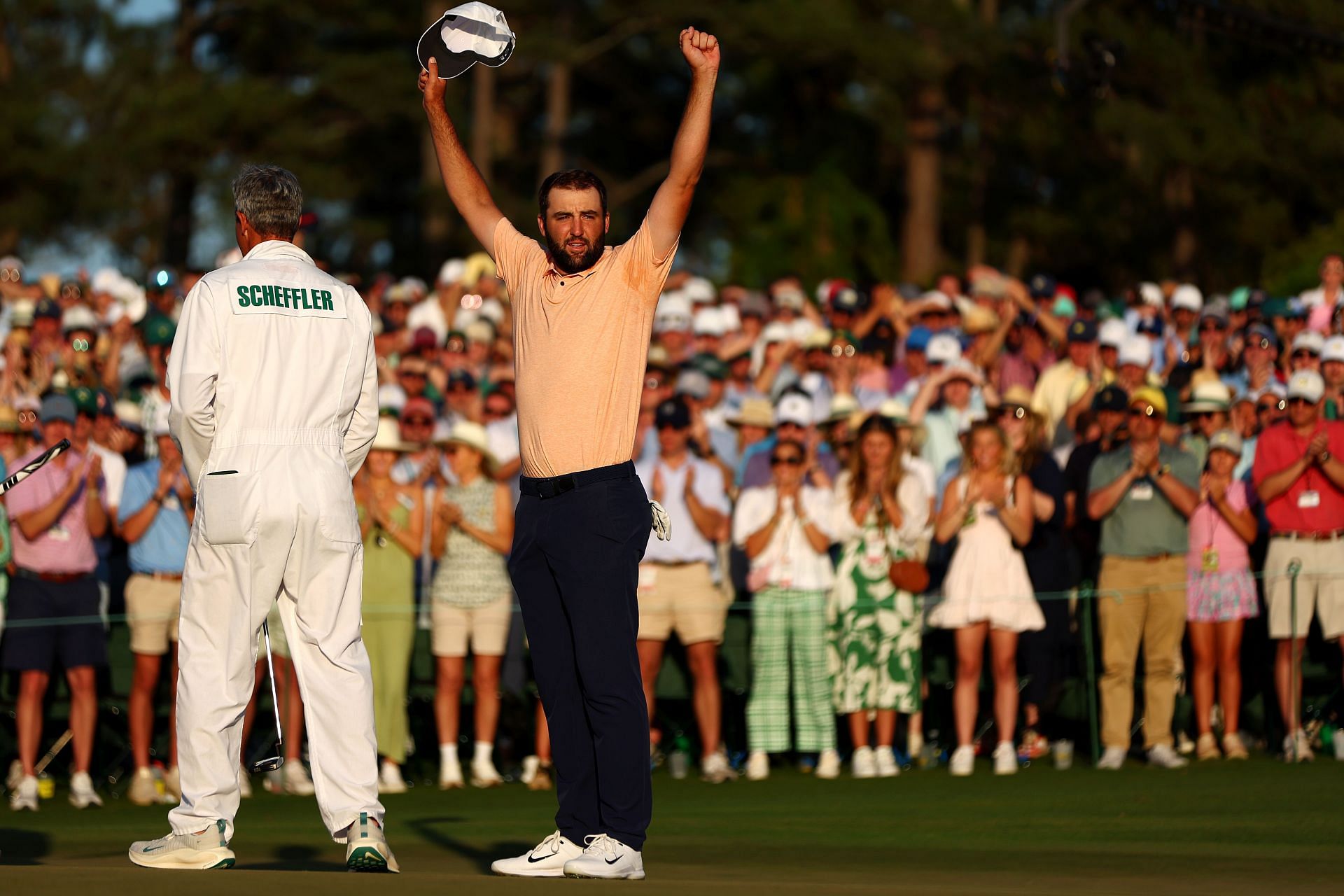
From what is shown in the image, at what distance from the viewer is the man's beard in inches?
282

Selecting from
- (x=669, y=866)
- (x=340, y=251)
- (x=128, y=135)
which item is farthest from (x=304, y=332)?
(x=340, y=251)

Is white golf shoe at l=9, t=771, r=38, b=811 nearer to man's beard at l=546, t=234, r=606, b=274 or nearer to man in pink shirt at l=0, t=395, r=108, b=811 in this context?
man in pink shirt at l=0, t=395, r=108, b=811

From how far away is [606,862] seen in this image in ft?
23.0

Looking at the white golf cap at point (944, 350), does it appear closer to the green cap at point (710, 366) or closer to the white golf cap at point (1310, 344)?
the green cap at point (710, 366)

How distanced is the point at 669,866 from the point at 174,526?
4.85 metres

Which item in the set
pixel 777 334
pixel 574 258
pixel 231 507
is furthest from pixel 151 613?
pixel 777 334

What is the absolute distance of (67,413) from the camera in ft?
40.3

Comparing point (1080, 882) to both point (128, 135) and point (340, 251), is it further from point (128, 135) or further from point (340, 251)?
point (340, 251)

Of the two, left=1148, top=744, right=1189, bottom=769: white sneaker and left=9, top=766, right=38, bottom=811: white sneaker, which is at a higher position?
left=1148, top=744, right=1189, bottom=769: white sneaker

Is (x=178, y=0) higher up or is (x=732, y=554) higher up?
(x=178, y=0)

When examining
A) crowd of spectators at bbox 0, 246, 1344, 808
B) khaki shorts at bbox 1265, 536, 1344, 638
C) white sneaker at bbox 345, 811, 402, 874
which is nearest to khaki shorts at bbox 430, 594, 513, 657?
crowd of spectators at bbox 0, 246, 1344, 808

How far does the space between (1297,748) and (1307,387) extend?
208 cm

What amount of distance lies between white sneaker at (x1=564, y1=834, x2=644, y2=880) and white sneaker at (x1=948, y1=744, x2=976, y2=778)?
17.8 ft

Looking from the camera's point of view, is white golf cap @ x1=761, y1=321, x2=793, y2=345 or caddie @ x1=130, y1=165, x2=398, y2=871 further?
white golf cap @ x1=761, y1=321, x2=793, y2=345
